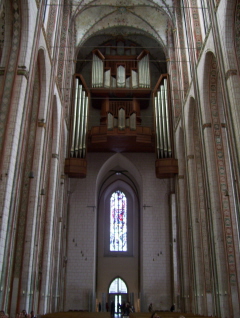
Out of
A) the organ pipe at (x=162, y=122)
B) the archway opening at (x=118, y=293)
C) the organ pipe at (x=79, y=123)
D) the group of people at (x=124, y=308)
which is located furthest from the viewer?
the archway opening at (x=118, y=293)

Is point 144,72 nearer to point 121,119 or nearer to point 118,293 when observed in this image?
point 121,119

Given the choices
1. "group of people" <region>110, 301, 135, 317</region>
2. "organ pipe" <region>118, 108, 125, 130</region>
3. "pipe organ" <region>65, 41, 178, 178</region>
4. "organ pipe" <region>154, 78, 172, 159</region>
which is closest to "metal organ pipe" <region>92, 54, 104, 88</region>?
"pipe organ" <region>65, 41, 178, 178</region>

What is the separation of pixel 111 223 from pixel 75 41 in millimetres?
13602

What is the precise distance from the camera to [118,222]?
27.7 meters

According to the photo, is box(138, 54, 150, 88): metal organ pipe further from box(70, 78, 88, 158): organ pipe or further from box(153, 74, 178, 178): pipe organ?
box(70, 78, 88, 158): organ pipe

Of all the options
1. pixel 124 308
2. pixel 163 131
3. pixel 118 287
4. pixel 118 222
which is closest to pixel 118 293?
pixel 118 287

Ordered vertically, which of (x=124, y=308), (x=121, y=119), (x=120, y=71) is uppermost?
(x=120, y=71)

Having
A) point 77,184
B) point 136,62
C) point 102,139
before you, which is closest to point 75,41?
point 136,62

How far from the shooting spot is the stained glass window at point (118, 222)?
2723cm

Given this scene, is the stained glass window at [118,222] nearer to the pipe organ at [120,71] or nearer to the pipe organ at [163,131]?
the pipe organ at [163,131]

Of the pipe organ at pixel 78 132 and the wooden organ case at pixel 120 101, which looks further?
the wooden organ case at pixel 120 101

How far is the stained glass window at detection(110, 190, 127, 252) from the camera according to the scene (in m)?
27.2

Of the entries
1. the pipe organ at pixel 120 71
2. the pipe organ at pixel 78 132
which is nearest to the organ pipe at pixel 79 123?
the pipe organ at pixel 78 132

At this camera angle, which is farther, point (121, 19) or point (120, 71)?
point (121, 19)
